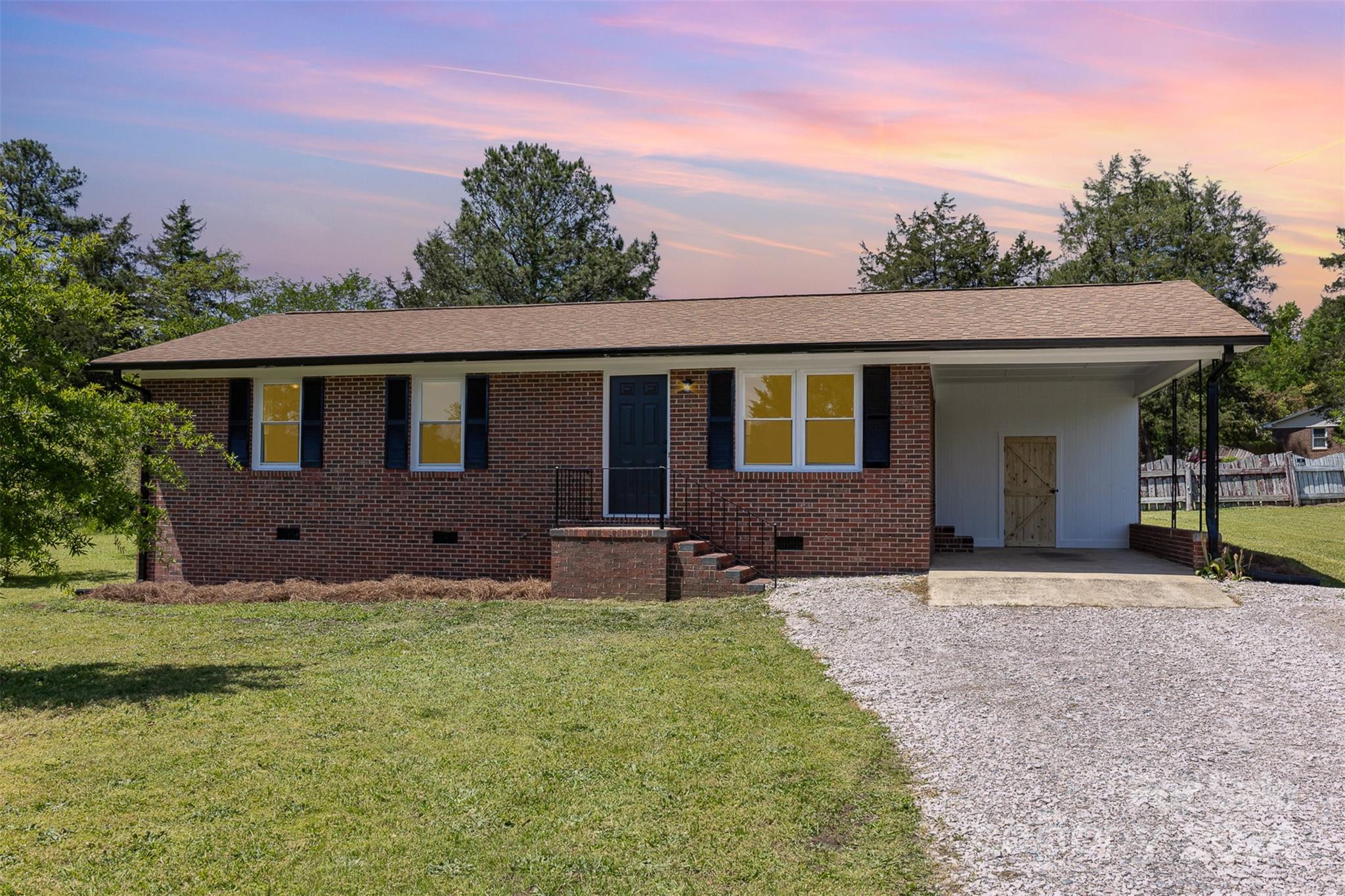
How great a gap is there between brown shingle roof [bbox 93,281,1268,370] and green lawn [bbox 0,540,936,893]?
189 inches

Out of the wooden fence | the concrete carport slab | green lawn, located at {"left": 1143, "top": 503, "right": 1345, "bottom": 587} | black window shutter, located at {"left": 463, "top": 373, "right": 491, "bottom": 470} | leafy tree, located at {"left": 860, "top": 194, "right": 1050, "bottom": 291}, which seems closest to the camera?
the concrete carport slab

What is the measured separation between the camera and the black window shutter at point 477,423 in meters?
14.0

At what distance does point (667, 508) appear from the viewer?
1338 cm

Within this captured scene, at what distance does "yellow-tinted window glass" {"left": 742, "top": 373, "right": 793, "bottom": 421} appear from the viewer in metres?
13.2

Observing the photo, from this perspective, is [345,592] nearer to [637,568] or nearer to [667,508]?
[637,568]

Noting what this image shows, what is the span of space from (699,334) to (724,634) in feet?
16.8

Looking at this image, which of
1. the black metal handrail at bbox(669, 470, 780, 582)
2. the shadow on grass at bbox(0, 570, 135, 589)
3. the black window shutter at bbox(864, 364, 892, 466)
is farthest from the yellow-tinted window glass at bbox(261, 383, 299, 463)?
the black window shutter at bbox(864, 364, 892, 466)

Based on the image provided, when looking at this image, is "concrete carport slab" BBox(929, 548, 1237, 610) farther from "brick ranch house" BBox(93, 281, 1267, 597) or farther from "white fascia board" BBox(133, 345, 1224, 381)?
"white fascia board" BBox(133, 345, 1224, 381)

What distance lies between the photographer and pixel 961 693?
23.3 ft

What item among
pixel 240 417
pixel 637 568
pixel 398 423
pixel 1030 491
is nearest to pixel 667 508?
pixel 637 568

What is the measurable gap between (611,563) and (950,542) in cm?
650

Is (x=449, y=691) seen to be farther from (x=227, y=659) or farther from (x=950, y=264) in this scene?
(x=950, y=264)

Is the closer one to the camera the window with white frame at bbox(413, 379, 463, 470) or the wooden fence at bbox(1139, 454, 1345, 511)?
the window with white frame at bbox(413, 379, 463, 470)

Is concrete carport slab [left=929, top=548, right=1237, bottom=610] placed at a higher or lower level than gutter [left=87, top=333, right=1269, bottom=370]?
lower
